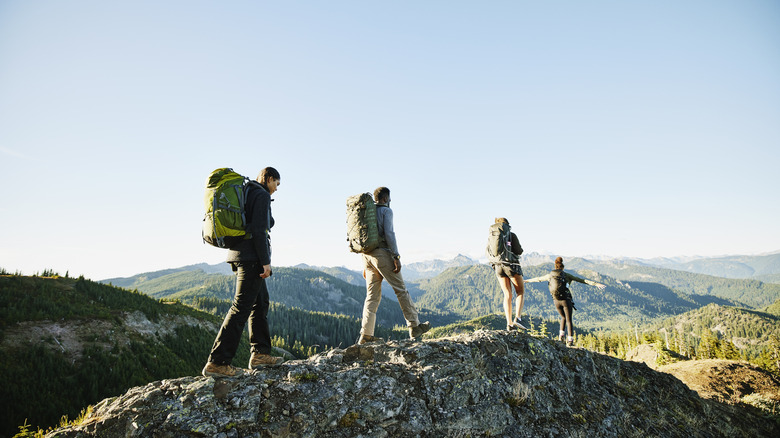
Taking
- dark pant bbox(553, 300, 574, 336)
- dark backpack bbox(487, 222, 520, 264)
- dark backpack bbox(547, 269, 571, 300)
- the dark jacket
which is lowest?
dark pant bbox(553, 300, 574, 336)

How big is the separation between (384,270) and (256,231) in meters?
3.05

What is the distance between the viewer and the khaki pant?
7207 mm

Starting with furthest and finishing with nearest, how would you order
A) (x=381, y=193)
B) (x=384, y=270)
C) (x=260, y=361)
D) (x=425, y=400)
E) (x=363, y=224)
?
(x=381, y=193), (x=384, y=270), (x=363, y=224), (x=260, y=361), (x=425, y=400)

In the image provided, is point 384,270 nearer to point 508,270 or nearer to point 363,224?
point 363,224

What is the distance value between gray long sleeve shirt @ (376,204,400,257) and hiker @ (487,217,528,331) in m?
3.89

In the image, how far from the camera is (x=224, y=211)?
17.5 ft

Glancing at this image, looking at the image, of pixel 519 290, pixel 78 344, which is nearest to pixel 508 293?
pixel 519 290

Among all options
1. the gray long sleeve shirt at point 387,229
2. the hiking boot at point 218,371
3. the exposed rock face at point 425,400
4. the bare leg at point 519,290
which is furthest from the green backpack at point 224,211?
the bare leg at point 519,290

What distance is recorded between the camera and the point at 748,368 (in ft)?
45.8

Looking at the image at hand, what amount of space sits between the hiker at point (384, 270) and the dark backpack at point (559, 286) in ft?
22.8

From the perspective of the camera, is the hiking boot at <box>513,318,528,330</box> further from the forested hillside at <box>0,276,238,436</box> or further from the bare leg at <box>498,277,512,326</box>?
the forested hillside at <box>0,276,238,436</box>

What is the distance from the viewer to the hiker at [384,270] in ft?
23.7

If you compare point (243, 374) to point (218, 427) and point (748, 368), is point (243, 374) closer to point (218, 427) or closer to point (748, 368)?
point (218, 427)

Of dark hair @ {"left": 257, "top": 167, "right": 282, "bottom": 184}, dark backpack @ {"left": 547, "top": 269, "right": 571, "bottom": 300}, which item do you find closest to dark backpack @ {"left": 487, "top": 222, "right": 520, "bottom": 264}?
dark backpack @ {"left": 547, "top": 269, "right": 571, "bottom": 300}
